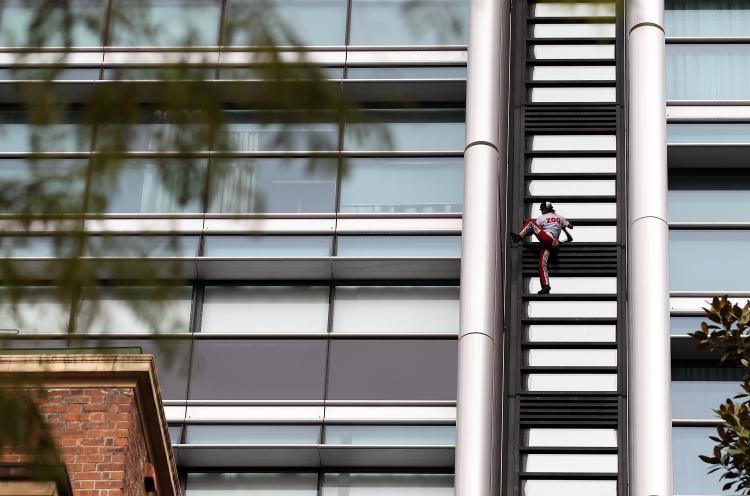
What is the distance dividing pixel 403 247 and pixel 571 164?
3075 mm

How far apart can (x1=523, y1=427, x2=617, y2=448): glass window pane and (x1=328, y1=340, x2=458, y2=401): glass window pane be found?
1800 millimetres

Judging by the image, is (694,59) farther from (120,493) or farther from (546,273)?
(120,493)

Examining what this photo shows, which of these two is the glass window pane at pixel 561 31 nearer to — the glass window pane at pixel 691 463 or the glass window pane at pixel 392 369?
the glass window pane at pixel 392 369

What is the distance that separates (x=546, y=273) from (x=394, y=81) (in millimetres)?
4652

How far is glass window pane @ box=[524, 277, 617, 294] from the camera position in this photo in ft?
82.0

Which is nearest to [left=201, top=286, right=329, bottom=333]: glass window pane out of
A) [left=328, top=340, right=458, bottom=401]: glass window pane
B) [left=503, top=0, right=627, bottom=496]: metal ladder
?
[left=328, top=340, right=458, bottom=401]: glass window pane

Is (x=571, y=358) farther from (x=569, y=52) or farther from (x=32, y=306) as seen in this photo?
(x=32, y=306)

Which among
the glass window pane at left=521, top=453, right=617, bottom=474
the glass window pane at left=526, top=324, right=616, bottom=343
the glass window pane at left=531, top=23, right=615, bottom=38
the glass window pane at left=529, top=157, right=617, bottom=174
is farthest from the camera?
the glass window pane at left=531, top=23, right=615, bottom=38

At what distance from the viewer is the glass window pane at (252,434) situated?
2464 centimetres

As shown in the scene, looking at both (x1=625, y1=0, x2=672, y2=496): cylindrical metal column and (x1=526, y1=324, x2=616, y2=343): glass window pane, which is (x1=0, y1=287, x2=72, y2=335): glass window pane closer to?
(x1=625, y1=0, x2=672, y2=496): cylindrical metal column

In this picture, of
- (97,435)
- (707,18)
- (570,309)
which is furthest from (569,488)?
(97,435)

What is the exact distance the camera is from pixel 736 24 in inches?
1112

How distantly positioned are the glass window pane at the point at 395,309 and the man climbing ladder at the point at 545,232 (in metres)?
1.72

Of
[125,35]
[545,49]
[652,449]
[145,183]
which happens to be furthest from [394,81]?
[125,35]
